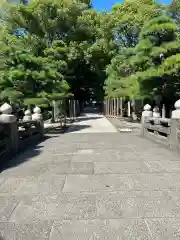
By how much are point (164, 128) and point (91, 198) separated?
17.8 feet

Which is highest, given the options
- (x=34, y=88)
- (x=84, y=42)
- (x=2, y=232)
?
(x=84, y=42)

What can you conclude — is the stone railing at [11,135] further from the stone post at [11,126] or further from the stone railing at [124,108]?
the stone railing at [124,108]

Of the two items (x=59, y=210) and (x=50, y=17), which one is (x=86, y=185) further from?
(x=50, y=17)

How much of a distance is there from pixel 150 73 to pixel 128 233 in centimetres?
1096

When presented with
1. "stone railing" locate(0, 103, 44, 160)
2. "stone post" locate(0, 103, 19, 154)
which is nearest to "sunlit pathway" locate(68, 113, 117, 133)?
"stone railing" locate(0, 103, 44, 160)

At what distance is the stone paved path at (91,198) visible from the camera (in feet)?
9.80

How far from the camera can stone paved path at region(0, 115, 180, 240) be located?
2.99 meters

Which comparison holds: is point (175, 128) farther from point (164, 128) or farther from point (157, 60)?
point (157, 60)

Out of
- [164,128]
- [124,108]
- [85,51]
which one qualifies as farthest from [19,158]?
[85,51]

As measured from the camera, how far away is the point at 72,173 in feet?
17.7

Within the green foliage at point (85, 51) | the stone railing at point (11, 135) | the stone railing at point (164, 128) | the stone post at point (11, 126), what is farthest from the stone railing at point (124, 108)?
the stone post at point (11, 126)

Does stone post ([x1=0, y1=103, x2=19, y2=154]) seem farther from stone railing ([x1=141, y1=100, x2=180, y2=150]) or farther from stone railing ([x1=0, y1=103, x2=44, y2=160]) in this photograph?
stone railing ([x1=141, y1=100, x2=180, y2=150])

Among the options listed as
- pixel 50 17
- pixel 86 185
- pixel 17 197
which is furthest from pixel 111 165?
pixel 50 17

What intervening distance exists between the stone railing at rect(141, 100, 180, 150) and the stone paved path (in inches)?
39.1
